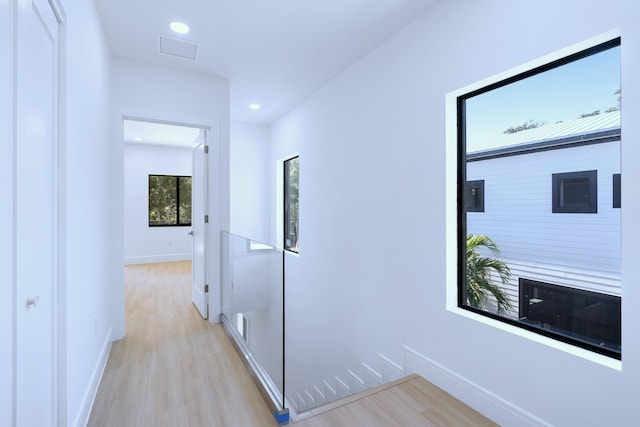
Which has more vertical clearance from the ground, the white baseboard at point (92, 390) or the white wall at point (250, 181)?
the white wall at point (250, 181)

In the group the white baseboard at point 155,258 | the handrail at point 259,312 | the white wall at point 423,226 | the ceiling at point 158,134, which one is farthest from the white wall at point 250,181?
the white baseboard at point 155,258

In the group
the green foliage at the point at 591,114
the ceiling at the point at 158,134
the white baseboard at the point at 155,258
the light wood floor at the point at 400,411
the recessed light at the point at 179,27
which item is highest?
the ceiling at the point at 158,134

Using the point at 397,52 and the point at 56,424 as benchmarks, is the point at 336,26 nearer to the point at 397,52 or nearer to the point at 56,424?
the point at 397,52

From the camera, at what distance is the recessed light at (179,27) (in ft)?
8.55

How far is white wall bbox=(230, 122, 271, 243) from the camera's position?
5492mm

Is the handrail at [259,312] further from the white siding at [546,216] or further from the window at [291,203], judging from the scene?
the window at [291,203]

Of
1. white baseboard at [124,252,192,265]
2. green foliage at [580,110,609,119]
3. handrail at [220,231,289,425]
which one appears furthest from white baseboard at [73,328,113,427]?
white baseboard at [124,252,192,265]

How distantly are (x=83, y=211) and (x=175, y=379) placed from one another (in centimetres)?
133

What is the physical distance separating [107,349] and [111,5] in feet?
8.78

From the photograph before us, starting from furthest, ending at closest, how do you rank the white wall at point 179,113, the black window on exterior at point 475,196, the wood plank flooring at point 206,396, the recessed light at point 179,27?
the white wall at point 179,113 → the recessed light at point 179,27 → the black window on exterior at point 475,196 → the wood plank flooring at point 206,396

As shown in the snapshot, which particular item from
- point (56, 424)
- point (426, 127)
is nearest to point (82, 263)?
point (56, 424)

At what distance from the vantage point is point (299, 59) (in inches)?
128

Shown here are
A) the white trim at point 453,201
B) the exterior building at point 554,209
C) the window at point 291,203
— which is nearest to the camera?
the exterior building at point 554,209

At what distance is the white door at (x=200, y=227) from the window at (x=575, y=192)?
3162 mm
